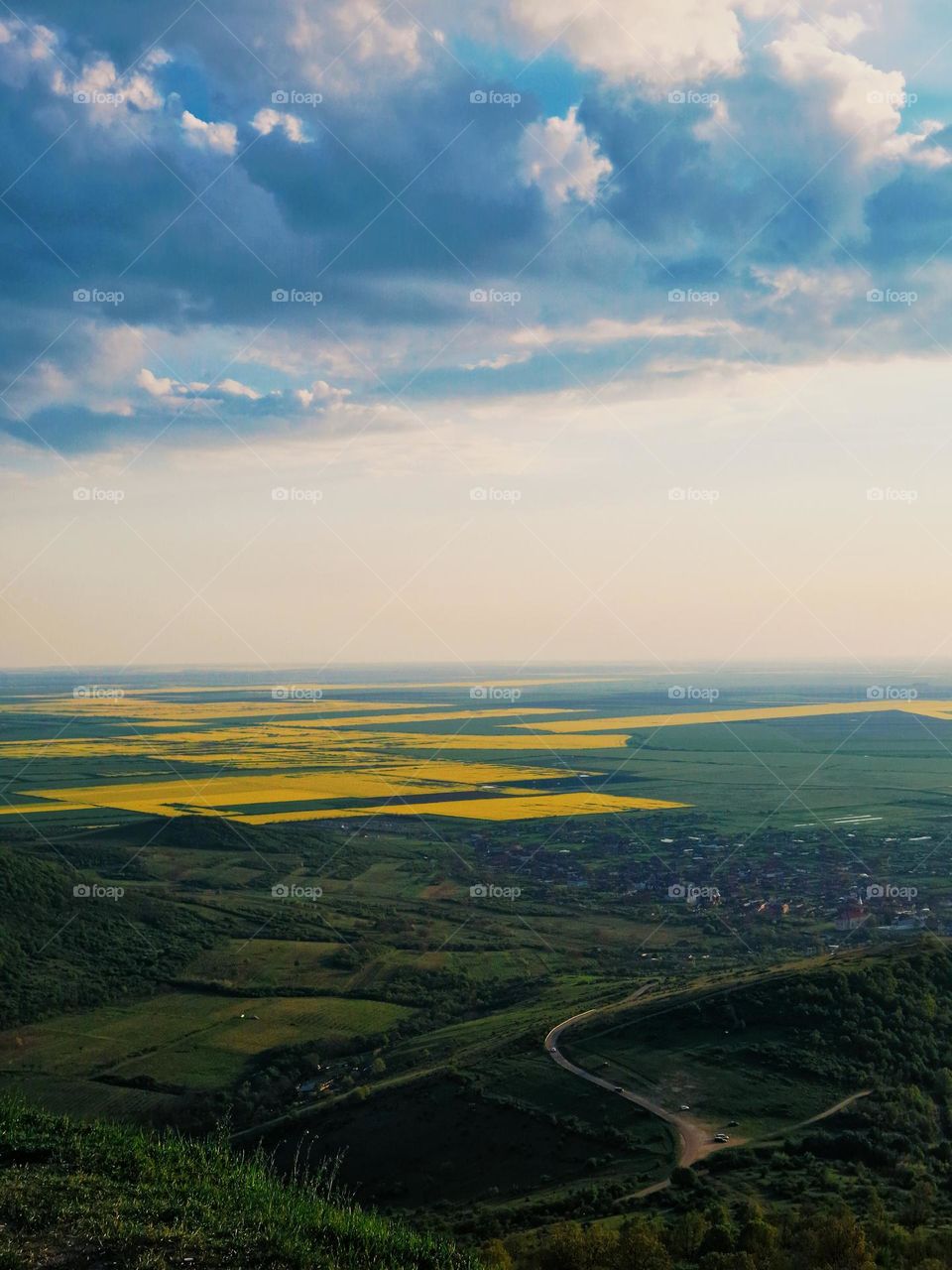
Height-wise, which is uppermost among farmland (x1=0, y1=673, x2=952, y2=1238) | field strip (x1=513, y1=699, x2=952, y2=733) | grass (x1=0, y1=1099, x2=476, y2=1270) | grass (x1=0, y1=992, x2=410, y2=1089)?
field strip (x1=513, y1=699, x2=952, y2=733)

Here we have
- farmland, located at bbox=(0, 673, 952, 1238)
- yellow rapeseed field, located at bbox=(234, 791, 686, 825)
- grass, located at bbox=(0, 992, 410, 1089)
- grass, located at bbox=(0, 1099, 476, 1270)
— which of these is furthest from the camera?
yellow rapeseed field, located at bbox=(234, 791, 686, 825)

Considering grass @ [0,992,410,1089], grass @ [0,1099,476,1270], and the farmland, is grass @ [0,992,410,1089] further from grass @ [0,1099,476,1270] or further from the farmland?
Answer: grass @ [0,1099,476,1270]

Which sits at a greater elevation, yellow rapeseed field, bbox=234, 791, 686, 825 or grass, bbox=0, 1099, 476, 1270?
grass, bbox=0, 1099, 476, 1270

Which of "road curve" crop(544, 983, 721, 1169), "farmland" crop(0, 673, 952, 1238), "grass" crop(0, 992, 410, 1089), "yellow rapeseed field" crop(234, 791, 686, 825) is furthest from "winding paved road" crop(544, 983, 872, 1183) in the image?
"yellow rapeseed field" crop(234, 791, 686, 825)

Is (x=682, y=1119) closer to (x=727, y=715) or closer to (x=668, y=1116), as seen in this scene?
(x=668, y=1116)

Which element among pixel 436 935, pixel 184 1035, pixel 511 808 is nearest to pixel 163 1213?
pixel 184 1035

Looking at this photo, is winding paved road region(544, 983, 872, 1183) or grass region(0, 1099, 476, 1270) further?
winding paved road region(544, 983, 872, 1183)

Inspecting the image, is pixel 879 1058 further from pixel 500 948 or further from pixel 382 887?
pixel 382 887

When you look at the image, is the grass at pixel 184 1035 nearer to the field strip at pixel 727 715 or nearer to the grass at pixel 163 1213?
the grass at pixel 163 1213
